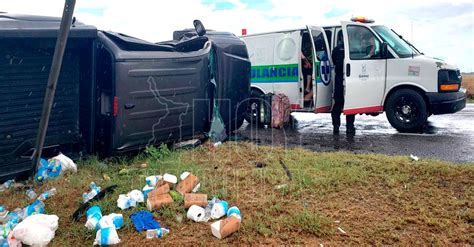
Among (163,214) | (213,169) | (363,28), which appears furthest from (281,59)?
(163,214)

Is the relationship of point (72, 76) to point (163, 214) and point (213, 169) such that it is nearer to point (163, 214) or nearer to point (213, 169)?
point (213, 169)

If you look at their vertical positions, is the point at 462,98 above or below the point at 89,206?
above

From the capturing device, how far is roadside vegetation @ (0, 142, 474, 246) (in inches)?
113

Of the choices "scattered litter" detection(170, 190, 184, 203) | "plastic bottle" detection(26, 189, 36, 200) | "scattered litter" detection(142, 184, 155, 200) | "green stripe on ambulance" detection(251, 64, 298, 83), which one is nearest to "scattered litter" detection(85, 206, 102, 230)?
"scattered litter" detection(142, 184, 155, 200)

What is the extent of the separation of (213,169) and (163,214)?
138cm

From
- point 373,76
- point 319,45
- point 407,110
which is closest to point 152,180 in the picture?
point 373,76

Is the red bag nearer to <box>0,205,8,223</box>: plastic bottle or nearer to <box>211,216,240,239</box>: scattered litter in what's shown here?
<box>211,216,240,239</box>: scattered litter

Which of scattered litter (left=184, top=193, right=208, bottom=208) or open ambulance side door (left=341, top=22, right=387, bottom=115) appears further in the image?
open ambulance side door (left=341, top=22, right=387, bottom=115)

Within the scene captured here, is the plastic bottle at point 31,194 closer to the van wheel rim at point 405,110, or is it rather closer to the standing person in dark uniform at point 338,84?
the standing person in dark uniform at point 338,84

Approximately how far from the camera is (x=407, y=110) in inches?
290

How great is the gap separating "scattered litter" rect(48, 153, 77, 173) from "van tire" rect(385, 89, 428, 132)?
19.0 feet

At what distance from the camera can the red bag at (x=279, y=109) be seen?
27.5 ft

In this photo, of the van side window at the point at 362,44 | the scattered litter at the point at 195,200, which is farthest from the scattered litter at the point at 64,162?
the van side window at the point at 362,44

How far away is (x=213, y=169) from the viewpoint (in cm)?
453
